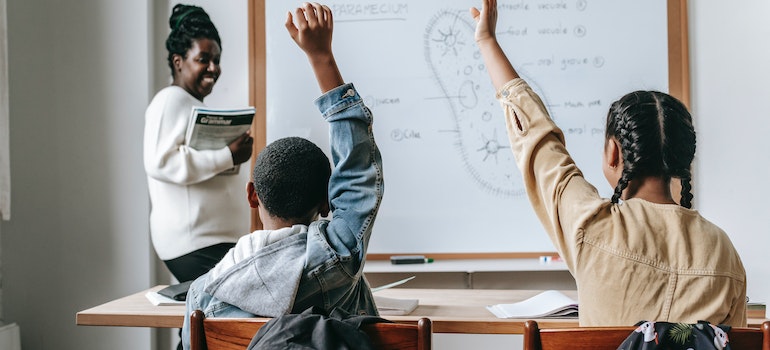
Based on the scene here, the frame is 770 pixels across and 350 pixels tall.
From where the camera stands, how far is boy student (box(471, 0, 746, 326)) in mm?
1286

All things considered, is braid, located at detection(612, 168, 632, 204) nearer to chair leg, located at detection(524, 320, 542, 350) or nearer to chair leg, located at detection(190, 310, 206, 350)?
chair leg, located at detection(524, 320, 542, 350)

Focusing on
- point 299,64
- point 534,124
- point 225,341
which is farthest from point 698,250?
point 299,64

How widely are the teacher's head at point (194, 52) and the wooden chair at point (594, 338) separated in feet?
6.74

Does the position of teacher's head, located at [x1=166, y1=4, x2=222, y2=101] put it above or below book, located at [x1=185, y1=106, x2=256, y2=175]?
above

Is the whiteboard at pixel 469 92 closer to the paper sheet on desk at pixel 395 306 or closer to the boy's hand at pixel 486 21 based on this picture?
the paper sheet on desk at pixel 395 306

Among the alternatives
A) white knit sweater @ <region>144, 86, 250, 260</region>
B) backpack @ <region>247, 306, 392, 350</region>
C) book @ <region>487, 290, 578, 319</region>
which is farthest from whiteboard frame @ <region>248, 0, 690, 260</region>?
backpack @ <region>247, 306, 392, 350</region>

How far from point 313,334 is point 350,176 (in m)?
0.34

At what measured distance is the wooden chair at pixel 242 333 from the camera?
3.93 ft

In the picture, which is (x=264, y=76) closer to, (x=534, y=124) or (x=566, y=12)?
(x=566, y=12)

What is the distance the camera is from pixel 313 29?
139cm

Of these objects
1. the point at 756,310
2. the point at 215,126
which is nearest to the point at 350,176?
the point at 756,310

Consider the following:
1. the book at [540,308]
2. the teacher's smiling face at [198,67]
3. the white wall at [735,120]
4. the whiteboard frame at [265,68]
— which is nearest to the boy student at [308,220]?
the book at [540,308]

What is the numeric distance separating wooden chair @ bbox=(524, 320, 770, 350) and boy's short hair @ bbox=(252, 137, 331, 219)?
484 mm

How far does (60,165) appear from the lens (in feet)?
10.9
